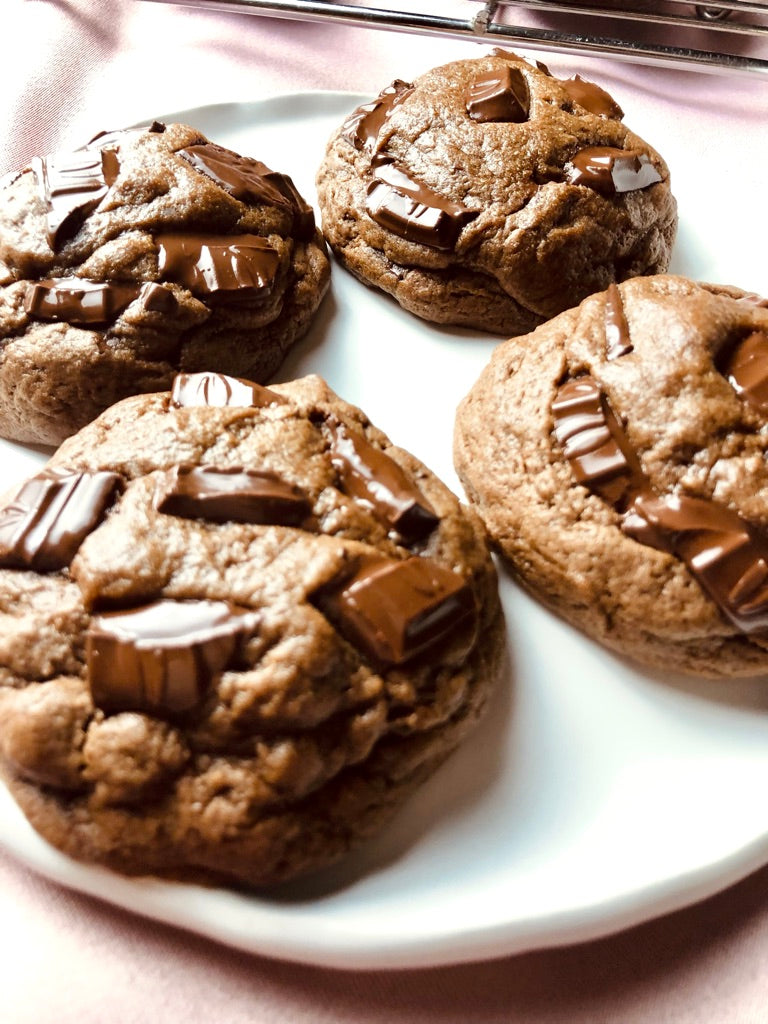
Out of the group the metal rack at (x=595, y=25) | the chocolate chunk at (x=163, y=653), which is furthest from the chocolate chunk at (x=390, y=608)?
the metal rack at (x=595, y=25)

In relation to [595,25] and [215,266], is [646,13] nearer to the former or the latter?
[595,25]

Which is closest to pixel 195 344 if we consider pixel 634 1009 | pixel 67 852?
pixel 67 852

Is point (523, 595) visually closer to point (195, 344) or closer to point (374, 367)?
point (374, 367)

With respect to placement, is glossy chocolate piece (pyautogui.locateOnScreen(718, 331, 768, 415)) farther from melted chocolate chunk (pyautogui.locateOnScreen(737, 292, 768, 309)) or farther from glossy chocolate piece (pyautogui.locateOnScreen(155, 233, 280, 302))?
glossy chocolate piece (pyautogui.locateOnScreen(155, 233, 280, 302))

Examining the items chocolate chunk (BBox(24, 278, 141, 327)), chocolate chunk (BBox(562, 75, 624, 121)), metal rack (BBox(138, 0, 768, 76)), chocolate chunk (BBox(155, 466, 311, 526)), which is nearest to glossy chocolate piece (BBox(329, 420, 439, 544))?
chocolate chunk (BBox(155, 466, 311, 526))

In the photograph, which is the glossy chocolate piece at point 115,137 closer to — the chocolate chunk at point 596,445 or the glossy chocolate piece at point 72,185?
the glossy chocolate piece at point 72,185

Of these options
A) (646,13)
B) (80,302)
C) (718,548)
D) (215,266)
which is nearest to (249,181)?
(215,266)
